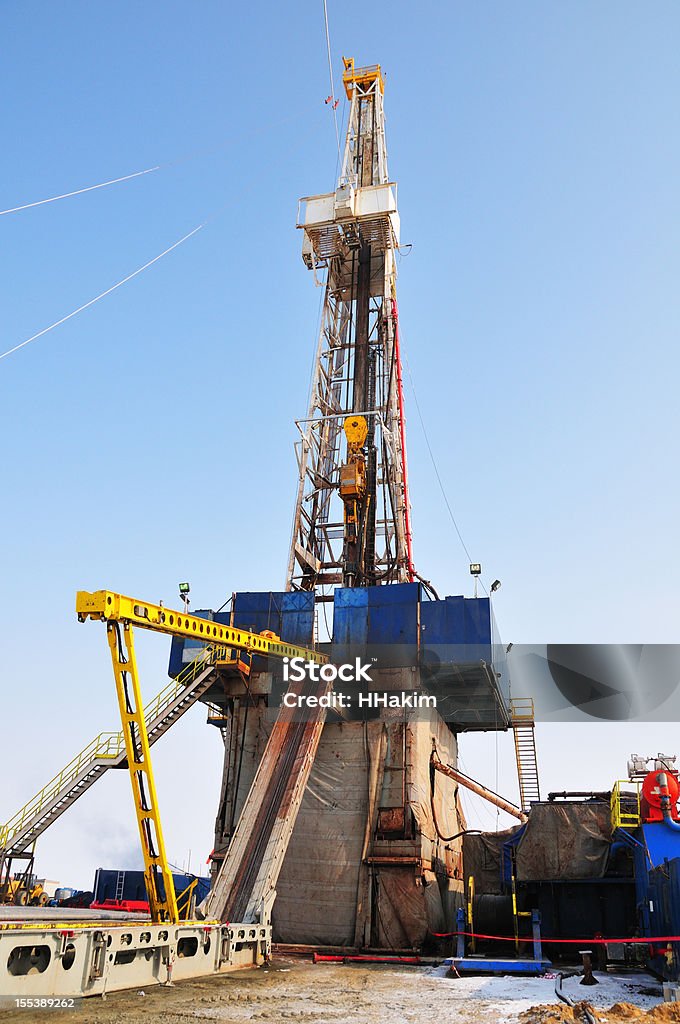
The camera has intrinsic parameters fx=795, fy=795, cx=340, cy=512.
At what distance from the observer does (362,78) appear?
123 ft

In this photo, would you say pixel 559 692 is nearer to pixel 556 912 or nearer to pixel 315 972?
pixel 556 912

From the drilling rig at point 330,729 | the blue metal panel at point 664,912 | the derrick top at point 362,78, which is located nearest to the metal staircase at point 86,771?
the drilling rig at point 330,729

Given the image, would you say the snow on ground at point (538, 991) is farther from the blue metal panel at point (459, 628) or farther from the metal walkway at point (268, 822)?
the blue metal panel at point (459, 628)

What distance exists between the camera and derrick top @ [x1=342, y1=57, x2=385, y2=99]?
3734 centimetres

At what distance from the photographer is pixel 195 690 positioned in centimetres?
2325

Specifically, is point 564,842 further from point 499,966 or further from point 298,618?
point 298,618

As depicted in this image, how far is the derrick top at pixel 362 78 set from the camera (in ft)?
123

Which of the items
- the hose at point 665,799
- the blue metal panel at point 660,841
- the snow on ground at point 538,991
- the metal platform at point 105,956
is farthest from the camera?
the hose at point 665,799

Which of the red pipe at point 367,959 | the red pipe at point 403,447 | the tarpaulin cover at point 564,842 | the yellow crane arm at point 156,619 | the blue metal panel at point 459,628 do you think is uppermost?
the red pipe at point 403,447

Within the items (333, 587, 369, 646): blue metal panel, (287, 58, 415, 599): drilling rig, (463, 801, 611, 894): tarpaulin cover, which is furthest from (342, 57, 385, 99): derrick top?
(463, 801, 611, 894): tarpaulin cover

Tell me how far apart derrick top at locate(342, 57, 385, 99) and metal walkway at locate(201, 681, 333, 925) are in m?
28.8

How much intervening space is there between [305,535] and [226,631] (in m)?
10.8

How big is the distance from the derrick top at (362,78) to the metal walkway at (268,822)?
94.6ft

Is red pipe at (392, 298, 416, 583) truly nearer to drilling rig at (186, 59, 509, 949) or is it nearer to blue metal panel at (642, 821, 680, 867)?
drilling rig at (186, 59, 509, 949)
